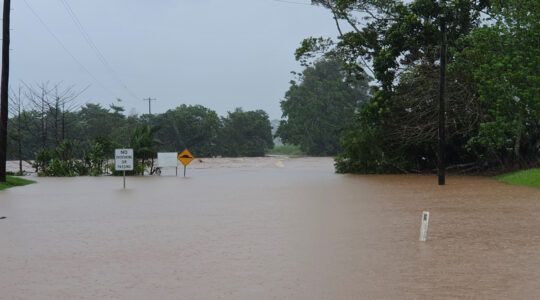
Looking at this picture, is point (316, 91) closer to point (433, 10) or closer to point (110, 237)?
point (433, 10)

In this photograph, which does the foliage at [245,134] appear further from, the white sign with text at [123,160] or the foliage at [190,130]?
the white sign with text at [123,160]

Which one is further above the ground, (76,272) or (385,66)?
(385,66)

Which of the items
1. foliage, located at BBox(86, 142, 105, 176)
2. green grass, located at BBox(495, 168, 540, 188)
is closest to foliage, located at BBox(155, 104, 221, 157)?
foliage, located at BBox(86, 142, 105, 176)

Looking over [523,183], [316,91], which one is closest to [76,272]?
[523,183]

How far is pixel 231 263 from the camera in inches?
342

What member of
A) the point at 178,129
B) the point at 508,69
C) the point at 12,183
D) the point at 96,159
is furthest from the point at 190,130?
the point at 508,69

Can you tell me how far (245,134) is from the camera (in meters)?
87.2

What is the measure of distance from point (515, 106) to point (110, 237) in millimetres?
23046

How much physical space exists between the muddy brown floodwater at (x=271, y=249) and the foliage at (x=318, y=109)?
63130 millimetres

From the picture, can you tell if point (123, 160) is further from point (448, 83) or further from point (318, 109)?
point (318, 109)

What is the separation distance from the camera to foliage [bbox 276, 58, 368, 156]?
8188 cm

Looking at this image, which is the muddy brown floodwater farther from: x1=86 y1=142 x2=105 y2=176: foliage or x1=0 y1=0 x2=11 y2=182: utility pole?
x1=86 y1=142 x2=105 y2=176: foliage

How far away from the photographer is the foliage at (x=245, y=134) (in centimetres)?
8469

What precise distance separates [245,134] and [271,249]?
7760cm
